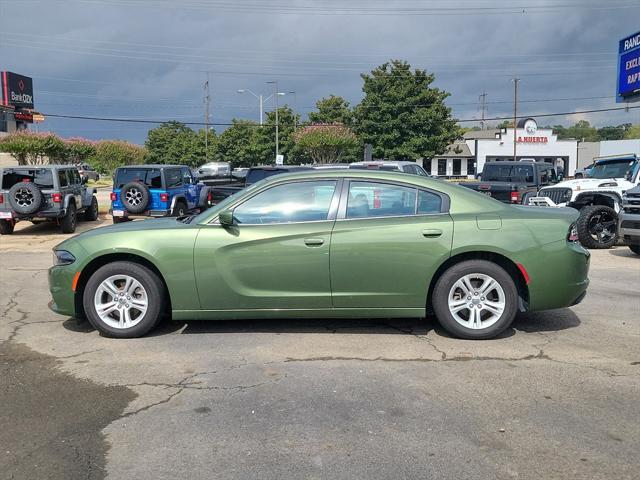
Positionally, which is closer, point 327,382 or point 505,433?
point 505,433

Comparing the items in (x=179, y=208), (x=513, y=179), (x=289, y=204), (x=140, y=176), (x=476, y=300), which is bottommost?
(x=476, y=300)

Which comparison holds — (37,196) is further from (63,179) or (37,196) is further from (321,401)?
(321,401)

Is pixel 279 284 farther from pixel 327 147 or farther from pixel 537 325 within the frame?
pixel 327 147

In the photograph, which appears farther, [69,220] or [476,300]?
[69,220]

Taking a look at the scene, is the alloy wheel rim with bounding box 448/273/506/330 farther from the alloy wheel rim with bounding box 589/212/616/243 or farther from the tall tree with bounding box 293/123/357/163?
the tall tree with bounding box 293/123/357/163

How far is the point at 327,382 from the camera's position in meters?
4.41

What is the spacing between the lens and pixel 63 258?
5.53 metres

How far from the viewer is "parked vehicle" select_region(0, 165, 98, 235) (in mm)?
14070

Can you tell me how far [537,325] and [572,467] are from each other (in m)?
3.00

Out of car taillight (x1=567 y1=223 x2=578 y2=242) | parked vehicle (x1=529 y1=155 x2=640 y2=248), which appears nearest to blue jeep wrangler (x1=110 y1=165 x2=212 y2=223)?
parked vehicle (x1=529 y1=155 x2=640 y2=248)

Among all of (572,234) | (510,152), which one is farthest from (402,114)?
(572,234)

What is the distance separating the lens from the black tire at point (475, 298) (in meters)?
5.34

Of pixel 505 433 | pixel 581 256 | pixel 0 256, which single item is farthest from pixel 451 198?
pixel 0 256

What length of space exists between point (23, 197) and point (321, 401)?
12.6 metres
